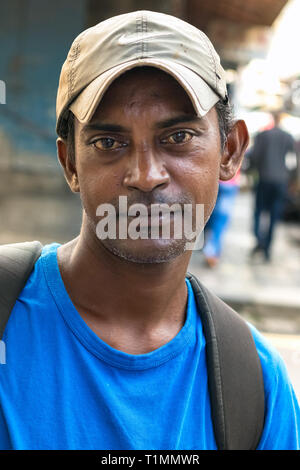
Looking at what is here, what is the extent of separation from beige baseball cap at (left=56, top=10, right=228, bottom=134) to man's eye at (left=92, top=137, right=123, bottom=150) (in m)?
0.06

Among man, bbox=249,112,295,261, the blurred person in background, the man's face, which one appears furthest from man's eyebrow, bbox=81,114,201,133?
man, bbox=249,112,295,261

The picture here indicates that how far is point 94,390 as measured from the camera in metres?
1.24

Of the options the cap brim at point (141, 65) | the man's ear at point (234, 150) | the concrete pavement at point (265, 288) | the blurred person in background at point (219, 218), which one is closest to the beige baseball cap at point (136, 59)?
the cap brim at point (141, 65)

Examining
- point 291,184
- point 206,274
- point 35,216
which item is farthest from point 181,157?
point 291,184

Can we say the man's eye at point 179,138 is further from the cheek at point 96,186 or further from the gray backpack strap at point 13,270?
the gray backpack strap at point 13,270

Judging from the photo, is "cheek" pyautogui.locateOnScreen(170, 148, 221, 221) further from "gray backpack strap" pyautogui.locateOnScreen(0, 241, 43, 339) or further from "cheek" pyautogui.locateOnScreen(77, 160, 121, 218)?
"gray backpack strap" pyautogui.locateOnScreen(0, 241, 43, 339)

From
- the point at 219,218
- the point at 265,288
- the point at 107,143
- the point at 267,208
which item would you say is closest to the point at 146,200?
the point at 107,143

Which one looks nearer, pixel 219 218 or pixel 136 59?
pixel 136 59

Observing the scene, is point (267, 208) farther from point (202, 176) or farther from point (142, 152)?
point (142, 152)

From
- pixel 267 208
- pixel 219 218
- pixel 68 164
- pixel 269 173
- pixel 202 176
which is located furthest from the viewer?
pixel 267 208

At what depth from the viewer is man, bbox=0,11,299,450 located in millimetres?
1219

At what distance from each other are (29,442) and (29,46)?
9.20 metres

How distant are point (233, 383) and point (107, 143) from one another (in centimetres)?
68

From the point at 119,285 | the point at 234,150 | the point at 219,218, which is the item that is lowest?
the point at 119,285
